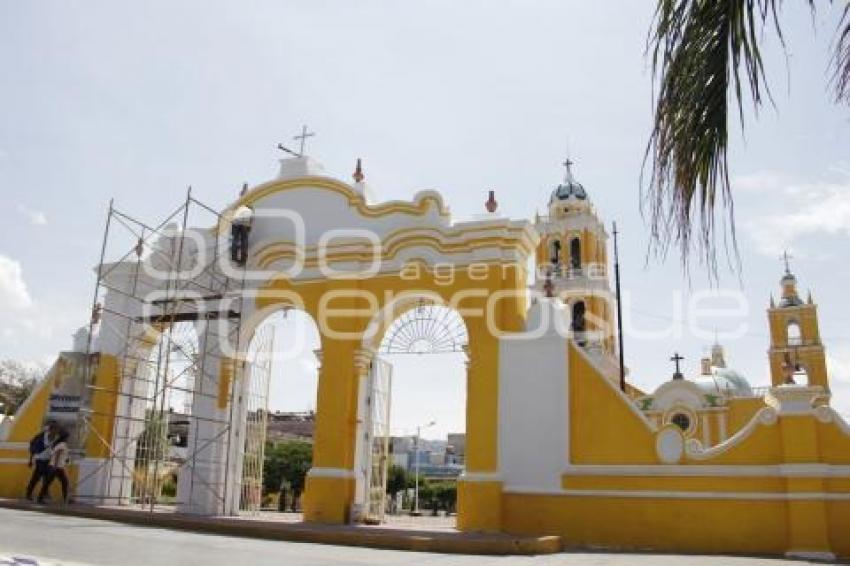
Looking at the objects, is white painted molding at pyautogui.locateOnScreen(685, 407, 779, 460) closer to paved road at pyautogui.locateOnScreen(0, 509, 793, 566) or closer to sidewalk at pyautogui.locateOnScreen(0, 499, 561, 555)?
paved road at pyautogui.locateOnScreen(0, 509, 793, 566)

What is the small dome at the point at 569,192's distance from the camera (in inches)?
1342

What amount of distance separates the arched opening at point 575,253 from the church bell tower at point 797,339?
1278 centimetres

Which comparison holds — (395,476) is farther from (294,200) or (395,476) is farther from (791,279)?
(294,200)

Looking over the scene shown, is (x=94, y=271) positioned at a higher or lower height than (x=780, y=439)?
higher

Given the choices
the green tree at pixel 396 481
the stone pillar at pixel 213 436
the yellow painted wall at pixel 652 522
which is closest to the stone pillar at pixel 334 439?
the stone pillar at pixel 213 436

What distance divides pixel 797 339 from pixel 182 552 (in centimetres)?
3799

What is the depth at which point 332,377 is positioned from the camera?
12.4m

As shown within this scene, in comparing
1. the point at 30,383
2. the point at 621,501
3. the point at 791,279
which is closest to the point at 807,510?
the point at 621,501

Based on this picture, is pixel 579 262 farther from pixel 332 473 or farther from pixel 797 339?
pixel 332 473

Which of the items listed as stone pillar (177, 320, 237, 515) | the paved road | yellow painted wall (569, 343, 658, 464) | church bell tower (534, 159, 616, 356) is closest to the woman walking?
stone pillar (177, 320, 237, 515)

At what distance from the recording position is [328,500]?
11797 mm

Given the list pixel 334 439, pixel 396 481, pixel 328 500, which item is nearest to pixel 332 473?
pixel 328 500

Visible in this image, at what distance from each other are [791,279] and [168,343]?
36.5 meters

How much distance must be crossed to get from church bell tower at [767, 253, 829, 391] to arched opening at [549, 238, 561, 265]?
13.4 meters
